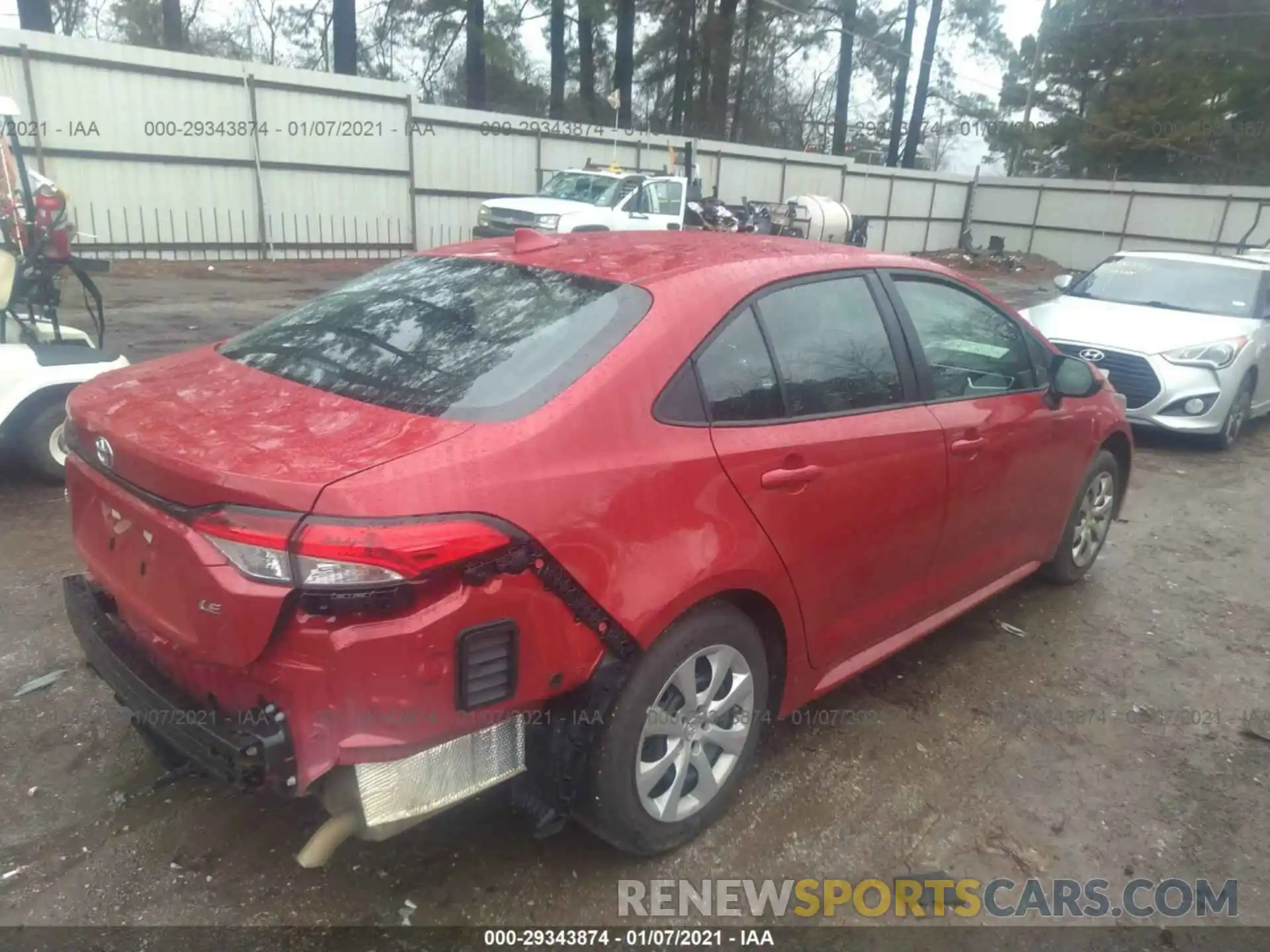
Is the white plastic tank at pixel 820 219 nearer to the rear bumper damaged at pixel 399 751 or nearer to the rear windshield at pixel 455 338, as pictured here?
the rear windshield at pixel 455 338

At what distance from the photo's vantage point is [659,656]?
7.82 ft

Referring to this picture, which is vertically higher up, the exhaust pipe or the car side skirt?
the exhaust pipe

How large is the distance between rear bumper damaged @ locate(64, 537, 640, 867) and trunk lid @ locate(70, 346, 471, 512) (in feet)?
1.21

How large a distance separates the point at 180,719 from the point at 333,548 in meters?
0.67

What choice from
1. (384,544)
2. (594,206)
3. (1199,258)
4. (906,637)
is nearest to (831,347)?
(906,637)

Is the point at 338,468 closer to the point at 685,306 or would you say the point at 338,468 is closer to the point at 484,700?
the point at 484,700

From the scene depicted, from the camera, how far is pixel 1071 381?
392 cm

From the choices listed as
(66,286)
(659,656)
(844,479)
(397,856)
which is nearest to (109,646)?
(397,856)

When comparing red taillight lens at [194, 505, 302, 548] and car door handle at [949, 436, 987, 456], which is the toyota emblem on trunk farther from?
car door handle at [949, 436, 987, 456]

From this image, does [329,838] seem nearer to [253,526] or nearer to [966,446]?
[253,526]

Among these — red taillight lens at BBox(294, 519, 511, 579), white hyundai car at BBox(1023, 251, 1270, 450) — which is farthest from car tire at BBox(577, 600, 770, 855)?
white hyundai car at BBox(1023, 251, 1270, 450)

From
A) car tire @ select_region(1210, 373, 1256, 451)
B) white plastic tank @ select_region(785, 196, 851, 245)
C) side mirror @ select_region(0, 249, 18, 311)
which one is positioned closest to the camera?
side mirror @ select_region(0, 249, 18, 311)

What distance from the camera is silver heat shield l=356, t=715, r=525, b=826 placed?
208 centimetres

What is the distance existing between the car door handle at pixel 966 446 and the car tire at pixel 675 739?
3.58 feet
